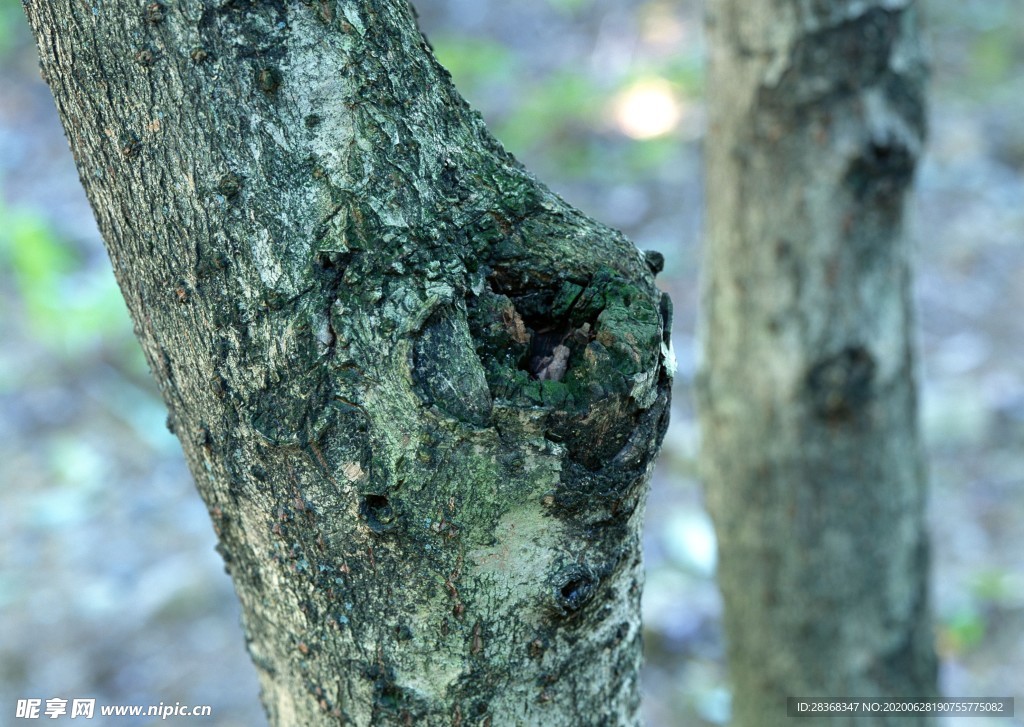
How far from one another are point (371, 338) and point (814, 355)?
1.31 metres

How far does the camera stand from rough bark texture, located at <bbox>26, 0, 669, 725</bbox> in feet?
2.28

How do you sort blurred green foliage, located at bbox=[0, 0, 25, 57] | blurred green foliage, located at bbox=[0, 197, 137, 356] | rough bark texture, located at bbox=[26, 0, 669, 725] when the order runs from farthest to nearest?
blurred green foliage, located at bbox=[0, 0, 25, 57] < blurred green foliage, located at bbox=[0, 197, 137, 356] < rough bark texture, located at bbox=[26, 0, 669, 725]

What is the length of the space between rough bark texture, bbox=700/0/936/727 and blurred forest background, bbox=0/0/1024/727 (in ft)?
1.13

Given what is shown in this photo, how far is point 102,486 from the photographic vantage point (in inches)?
138

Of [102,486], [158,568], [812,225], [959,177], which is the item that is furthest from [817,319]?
[959,177]

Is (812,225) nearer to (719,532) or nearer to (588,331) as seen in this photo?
(719,532)

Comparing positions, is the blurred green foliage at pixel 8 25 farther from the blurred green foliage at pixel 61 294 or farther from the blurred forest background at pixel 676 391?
the blurred green foliage at pixel 61 294

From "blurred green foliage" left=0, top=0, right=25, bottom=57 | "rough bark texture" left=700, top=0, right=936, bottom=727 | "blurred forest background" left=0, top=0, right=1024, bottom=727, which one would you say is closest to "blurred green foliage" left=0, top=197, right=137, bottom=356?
"blurred forest background" left=0, top=0, right=1024, bottom=727

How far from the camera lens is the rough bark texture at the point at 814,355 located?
1673 mm

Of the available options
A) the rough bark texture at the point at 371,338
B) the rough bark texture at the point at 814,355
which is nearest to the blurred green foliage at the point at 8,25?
the rough bark texture at the point at 814,355

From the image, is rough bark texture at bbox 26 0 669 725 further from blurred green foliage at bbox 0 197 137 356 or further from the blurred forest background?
blurred green foliage at bbox 0 197 137 356

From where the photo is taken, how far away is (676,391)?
13.0 feet

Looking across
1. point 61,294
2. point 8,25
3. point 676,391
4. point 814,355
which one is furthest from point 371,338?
point 8,25

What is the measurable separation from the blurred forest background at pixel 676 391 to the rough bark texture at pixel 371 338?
151cm
